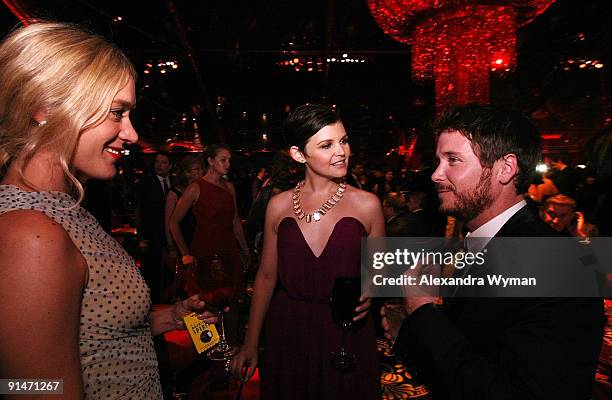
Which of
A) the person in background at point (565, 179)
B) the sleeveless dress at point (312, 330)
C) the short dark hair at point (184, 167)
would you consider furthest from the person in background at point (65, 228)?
the person in background at point (565, 179)

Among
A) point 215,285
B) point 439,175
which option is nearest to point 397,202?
point 439,175

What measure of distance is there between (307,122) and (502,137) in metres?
1.04

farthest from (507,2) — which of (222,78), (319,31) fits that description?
(222,78)

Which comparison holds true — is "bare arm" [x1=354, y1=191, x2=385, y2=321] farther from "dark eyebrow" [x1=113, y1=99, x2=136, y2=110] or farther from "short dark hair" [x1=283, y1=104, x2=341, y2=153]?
"dark eyebrow" [x1=113, y1=99, x2=136, y2=110]

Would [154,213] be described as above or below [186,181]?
below

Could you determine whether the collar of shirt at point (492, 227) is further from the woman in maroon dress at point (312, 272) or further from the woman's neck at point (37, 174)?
the woman's neck at point (37, 174)

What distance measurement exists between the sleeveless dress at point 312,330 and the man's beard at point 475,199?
0.67 m

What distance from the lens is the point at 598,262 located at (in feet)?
14.4

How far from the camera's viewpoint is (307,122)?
2166 millimetres

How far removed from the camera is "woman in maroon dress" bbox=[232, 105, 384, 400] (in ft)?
6.34

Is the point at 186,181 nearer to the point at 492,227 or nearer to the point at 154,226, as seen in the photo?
the point at 154,226

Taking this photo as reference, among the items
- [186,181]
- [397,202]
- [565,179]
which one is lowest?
[397,202]

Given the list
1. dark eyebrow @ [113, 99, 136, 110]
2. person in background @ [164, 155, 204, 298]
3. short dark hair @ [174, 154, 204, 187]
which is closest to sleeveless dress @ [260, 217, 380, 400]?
dark eyebrow @ [113, 99, 136, 110]

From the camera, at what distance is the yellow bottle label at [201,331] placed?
1.35m
